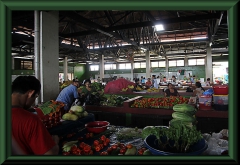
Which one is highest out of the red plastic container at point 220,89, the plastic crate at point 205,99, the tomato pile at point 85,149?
the red plastic container at point 220,89

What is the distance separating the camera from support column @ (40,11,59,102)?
4.88 m

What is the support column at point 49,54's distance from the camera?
192 inches

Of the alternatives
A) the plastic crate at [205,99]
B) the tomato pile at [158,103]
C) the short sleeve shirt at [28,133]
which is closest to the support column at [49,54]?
the tomato pile at [158,103]

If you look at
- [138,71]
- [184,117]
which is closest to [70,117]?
[184,117]

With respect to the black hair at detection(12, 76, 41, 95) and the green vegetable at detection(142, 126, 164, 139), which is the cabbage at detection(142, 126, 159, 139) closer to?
the green vegetable at detection(142, 126, 164, 139)

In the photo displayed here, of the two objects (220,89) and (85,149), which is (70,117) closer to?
(85,149)

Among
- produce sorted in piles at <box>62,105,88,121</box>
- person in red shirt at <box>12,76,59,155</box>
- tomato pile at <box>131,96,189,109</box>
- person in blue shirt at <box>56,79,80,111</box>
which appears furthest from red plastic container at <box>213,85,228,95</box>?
person in blue shirt at <box>56,79,80,111</box>

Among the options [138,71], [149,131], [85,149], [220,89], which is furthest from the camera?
[138,71]

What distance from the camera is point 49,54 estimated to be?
5078 millimetres

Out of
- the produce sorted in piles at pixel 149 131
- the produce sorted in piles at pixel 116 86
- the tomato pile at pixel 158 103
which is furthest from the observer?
the produce sorted in piles at pixel 116 86

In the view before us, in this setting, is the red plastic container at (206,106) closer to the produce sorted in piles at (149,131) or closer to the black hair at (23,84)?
→ the produce sorted in piles at (149,131)

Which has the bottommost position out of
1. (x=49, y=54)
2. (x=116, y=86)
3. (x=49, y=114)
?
(x=49, y=114)

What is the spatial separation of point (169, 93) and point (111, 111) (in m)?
3.18

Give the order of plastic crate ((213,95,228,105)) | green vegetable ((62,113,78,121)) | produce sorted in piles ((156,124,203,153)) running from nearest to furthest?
produce sorted in piles ((156,124,203,153)), green vegetable ((62,113,78,121)), plastic crate ((213,95,228,105))
